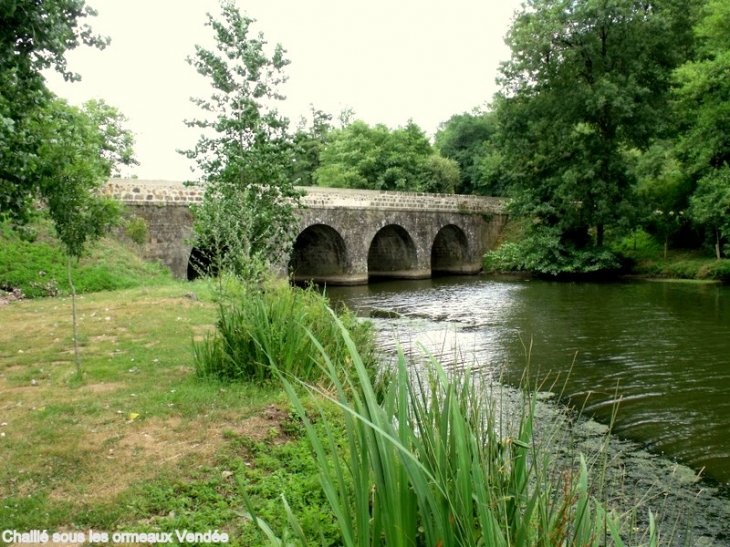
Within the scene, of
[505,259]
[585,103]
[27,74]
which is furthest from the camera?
[505,259]

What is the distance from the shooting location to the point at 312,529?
334 cm

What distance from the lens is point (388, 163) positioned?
38.8 meters

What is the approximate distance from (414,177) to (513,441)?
120 ft

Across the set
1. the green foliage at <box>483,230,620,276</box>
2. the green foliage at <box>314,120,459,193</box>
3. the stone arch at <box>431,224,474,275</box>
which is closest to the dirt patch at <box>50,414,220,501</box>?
the green foliage at <box>483,230,620,276</box>

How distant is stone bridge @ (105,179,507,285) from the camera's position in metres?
19.5

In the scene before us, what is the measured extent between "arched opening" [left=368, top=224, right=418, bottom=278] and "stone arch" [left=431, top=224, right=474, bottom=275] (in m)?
2.69

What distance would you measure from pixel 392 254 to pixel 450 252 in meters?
3.65

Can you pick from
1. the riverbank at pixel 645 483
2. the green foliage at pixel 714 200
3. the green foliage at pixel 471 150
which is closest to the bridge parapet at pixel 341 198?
the green foliage at pixel 471 150

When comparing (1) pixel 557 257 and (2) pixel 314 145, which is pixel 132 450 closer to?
(1) pixel 557 257

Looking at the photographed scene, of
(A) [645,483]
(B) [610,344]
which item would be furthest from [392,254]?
(A) [645,483]

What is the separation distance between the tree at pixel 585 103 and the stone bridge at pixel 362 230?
4980mm

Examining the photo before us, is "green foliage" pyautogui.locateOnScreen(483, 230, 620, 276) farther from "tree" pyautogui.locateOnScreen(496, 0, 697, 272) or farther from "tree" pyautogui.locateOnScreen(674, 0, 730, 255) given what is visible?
"tree" pyautogui.locateOnScreen(674, 0, 730, 255)

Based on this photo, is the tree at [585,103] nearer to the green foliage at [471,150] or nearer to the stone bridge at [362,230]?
the stone bridge at [362,230]

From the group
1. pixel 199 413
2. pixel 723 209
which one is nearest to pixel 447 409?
pixel 199 413
